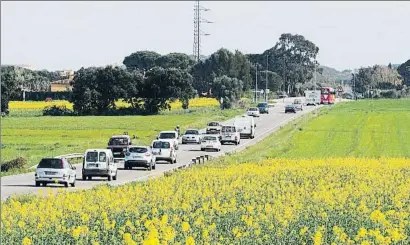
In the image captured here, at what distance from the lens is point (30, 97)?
520ft

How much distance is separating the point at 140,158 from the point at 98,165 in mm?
7197

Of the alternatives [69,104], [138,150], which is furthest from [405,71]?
[138,150]

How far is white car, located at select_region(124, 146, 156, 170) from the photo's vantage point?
1971 inches

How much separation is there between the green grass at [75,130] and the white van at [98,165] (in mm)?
8639

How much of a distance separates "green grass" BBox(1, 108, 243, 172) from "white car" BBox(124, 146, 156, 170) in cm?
530

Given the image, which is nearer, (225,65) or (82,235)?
(82,235)

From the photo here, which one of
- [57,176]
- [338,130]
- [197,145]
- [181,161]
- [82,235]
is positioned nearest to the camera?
[82,235]

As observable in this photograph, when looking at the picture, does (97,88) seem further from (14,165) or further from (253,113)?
(14,165)

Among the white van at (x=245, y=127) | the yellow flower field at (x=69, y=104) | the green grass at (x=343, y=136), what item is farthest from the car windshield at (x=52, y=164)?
the yellow flower field at (x=69, y=104)

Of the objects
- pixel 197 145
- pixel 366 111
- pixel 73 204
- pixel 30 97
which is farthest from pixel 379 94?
pixel 73 204

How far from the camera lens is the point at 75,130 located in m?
88.4

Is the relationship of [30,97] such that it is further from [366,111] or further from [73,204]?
[73,204]

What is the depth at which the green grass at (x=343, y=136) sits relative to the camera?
6131 centimetres

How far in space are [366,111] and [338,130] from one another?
33642mm
